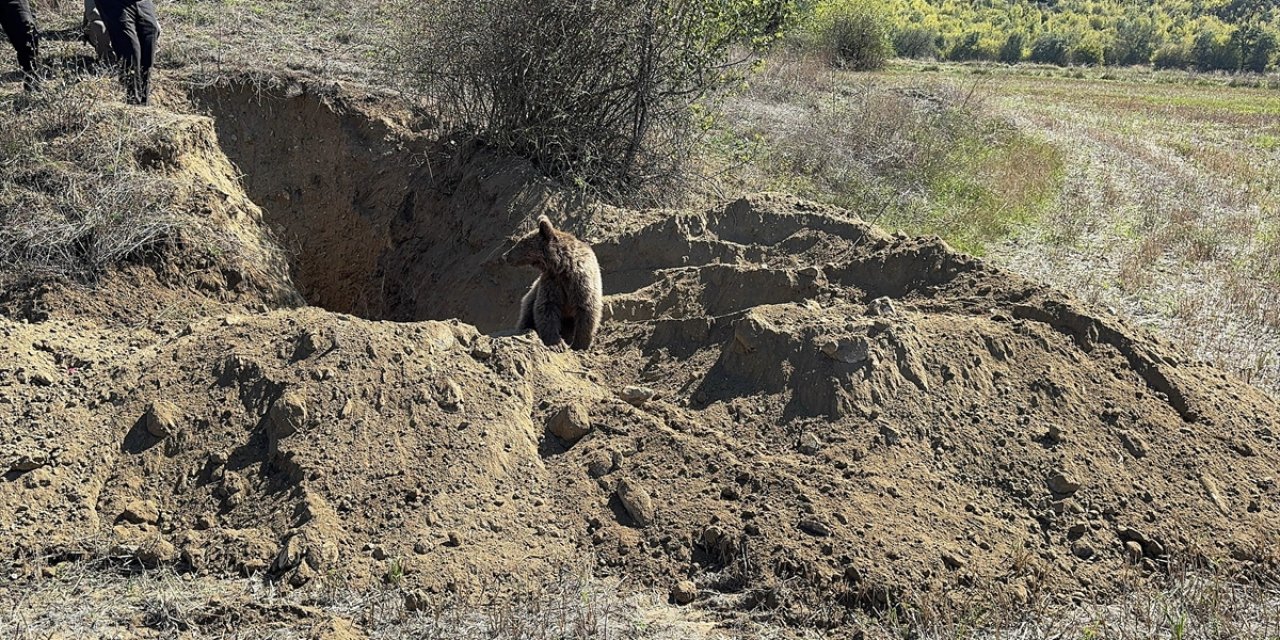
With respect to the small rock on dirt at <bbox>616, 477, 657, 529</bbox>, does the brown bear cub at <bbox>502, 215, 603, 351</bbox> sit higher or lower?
higher

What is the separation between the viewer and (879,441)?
5.02 metres

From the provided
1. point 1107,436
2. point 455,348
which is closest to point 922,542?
point 1107,436

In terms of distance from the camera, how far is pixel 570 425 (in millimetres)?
5133

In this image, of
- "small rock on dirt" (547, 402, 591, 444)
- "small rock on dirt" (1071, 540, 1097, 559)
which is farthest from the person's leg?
"small rock on dirt" (1071, 540, 1097, 559)

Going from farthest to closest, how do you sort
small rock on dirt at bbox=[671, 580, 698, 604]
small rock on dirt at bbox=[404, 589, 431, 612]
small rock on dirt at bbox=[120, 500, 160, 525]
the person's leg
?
the person's leg, small rock on dirt at bbox=[120, 500, 160, 525], small rock on dirt at bbox=[671, 580, 698, 604], small rock on dirt at bbox=[404, 589, 431, 612]

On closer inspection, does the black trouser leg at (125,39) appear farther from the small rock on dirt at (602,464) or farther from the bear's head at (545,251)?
the small rock on dirt at (602,464)

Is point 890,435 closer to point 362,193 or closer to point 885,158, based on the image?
point 362,193

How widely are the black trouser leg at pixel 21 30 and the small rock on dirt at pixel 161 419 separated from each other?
5508 millimetres

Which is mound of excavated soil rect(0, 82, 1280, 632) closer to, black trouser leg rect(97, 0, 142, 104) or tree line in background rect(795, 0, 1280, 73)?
black trouser leg rect(97, 0, 142, 104)

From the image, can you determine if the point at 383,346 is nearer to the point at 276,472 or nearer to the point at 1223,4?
the point at 276,472

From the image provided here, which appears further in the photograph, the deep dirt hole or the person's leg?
the deep dirt hole

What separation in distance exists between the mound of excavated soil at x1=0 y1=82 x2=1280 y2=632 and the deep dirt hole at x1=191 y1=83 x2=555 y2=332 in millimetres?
3562

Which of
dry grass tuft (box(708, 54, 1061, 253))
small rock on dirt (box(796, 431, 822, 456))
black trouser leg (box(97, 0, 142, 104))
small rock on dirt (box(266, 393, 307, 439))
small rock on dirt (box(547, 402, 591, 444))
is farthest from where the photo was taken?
dry grass tuft (box(708, 54, 1061, 253))

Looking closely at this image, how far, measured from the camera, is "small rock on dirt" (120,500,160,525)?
14.8 ft
